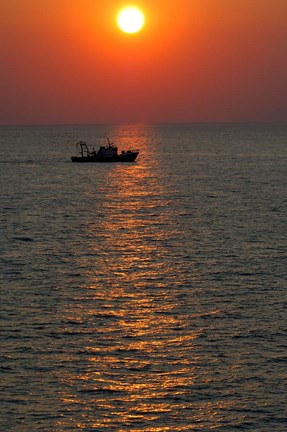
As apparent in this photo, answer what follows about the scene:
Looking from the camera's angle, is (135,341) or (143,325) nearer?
(135,341)

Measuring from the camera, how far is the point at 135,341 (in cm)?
4841

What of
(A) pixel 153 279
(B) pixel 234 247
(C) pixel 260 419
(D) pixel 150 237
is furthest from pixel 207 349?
(D) pixel 150 237

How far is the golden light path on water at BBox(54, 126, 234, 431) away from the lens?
3856 cm

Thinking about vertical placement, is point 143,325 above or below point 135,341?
above

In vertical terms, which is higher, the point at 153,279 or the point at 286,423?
the point at 153,279

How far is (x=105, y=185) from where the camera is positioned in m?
167

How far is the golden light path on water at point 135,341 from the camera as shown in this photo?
3856 centimetres

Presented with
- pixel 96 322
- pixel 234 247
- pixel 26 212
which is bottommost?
pixel 96 322

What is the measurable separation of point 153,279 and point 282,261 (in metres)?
13.5

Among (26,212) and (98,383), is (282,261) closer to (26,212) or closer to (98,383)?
(98,383)

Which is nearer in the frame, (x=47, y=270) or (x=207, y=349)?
(x=207, y=349)

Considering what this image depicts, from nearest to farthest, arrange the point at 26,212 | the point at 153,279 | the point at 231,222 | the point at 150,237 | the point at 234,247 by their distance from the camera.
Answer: the point at 153,279
the point at 234,247
the point at 150,237
the point at 231,222
the point at 26,212

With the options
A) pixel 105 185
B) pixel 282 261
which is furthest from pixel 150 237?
pixel 105 185

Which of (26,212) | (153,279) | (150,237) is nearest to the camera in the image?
(153,279)
